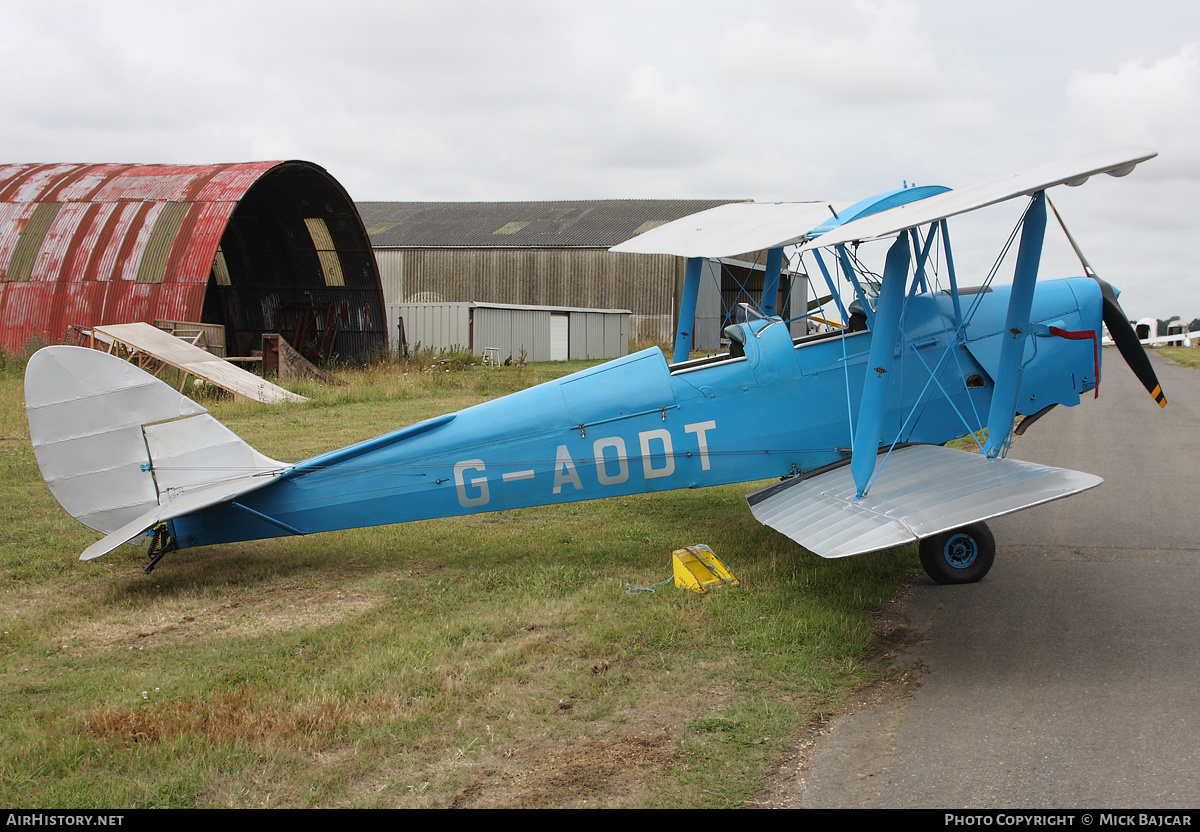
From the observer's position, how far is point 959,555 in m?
5.98

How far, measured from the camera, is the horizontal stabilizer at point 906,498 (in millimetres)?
4762

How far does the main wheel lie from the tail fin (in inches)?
176

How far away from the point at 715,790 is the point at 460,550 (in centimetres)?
390

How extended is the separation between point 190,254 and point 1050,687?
18.5 m

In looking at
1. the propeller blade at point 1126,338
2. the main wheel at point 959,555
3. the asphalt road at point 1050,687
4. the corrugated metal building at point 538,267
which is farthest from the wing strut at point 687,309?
the corrugated metal building at point 538,267

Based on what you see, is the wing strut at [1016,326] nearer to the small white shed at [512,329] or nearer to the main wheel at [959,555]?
the main wheel at [959,555]

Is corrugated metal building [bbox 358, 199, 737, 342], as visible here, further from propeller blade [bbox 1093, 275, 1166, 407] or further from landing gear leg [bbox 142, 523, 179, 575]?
landing gear leg [bbox 142, 523, 179, 575]

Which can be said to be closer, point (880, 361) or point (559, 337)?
point (880, 361)

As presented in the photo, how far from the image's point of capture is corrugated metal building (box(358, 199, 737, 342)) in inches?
1447

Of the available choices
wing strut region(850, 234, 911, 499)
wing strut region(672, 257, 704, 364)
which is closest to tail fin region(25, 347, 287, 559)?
wing strut region(850, 234, 911, 499)

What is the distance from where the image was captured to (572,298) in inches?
1476

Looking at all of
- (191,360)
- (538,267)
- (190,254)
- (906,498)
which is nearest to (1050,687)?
(906,498)

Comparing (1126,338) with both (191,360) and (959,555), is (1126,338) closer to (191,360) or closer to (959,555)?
(959,555)
